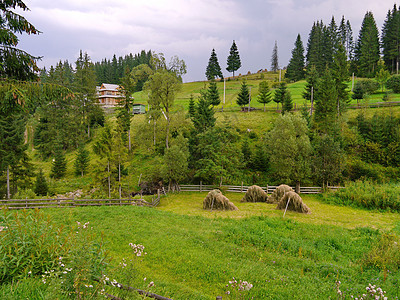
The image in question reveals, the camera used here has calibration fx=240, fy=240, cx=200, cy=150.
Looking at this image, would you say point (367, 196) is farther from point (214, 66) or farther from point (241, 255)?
point (214, 66)

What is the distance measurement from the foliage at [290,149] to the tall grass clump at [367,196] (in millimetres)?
4113

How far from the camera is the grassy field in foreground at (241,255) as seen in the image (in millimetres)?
7469

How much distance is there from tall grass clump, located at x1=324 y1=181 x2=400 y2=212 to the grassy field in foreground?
5.19 m

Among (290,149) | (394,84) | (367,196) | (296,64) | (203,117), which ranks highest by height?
(296,64)

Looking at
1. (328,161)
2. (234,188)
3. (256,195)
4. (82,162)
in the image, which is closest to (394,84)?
(328,161)

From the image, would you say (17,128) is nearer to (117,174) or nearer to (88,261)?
(117,174)

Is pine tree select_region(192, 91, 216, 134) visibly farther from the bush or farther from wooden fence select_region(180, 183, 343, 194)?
the bush

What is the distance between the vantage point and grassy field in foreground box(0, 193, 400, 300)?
747 cm

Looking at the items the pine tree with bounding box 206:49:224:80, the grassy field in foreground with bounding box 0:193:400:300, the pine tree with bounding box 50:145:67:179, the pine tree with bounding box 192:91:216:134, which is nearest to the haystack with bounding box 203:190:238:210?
the grassy field in foreground with bounding box 0:193:400:300

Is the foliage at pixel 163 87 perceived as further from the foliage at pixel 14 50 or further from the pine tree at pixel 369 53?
the pine tree at pixel 369 53

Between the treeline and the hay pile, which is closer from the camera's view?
the hay pile

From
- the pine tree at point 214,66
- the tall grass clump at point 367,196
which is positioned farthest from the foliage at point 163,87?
the pine tree at point 214,66

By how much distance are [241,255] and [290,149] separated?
21.1 metres

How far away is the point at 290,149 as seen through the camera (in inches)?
1133
